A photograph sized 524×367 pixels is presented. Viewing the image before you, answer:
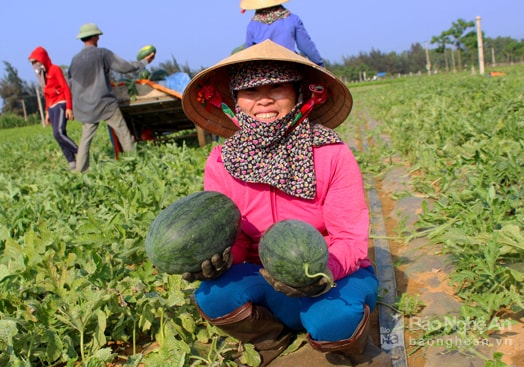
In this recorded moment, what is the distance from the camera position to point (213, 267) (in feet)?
6.78

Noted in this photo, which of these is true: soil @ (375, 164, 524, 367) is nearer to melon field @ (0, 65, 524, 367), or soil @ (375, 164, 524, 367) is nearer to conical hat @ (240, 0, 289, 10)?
melon field @ (0, 65, 524, 367)

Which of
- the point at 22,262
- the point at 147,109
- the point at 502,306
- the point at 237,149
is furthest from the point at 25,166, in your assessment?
the point at 502,306

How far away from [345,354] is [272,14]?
4850mm

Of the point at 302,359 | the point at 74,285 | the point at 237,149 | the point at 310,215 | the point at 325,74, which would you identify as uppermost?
the point at 325,74

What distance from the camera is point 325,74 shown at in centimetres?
244

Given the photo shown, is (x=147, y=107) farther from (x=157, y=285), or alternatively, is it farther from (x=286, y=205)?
(x=286, y=205)

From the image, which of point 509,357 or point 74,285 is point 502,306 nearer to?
point 509,357

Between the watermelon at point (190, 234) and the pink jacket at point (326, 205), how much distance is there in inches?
12.9

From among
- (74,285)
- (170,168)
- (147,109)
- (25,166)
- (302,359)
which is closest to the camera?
(302,359)

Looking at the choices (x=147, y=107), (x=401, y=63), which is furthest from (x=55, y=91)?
(x=401, y=63)

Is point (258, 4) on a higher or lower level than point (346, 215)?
higher

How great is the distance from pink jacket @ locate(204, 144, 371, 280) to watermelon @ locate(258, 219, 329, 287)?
1.07ft

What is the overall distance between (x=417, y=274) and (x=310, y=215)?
3.29ft

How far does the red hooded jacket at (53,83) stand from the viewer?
7.76 meters
